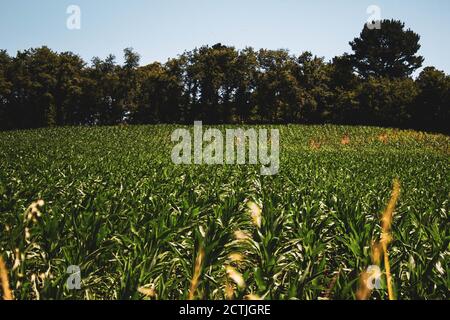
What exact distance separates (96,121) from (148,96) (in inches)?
504

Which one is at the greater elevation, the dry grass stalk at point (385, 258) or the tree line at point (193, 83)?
the tree line at point (193, 83)

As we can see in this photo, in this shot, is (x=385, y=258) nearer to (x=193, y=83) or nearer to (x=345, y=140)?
(x=345, y=140)

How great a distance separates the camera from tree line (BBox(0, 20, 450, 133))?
5912cm

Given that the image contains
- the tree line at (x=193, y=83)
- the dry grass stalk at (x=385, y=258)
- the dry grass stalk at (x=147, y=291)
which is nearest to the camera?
the dry grass stalk at (x=385, y=258)

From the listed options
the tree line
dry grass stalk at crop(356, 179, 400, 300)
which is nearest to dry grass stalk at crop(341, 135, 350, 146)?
the tree line

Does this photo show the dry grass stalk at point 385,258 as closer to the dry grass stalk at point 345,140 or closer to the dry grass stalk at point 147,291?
the dry grass stalk at point 147,291

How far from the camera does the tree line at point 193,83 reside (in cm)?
5912

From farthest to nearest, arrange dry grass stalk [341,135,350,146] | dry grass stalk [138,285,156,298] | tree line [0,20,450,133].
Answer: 1. tree line [0,20,450,133]
2. dry grass stalk [341,135,350,146]
3. dry grass stalk [138,285,156,298]

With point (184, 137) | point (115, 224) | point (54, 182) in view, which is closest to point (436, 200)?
point (115, 224)

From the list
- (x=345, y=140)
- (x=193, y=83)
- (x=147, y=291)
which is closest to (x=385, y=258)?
(x=147, y=291)

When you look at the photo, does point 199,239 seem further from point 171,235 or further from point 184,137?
point 184,137

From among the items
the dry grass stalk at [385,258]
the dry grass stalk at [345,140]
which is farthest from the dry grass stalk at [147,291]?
the dry grass stalk at [345,140]

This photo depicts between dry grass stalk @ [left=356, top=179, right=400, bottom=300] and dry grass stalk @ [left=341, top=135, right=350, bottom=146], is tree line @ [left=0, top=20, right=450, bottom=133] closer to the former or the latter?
dry grass stalk @ [left=341, top=135, right=350, bottom=146]

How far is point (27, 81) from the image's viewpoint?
62.2 meters
